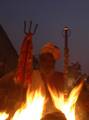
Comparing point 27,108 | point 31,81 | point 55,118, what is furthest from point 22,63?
point 55,118

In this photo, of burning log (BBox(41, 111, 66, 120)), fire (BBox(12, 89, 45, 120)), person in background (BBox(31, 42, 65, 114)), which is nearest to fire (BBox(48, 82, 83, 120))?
person in background (BBox(31, 42, 65, 114))

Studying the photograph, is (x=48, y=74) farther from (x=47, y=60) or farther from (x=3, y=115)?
(x=3, y=115)

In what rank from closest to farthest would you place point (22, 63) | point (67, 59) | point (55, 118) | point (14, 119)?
point (55, 118) < point (14, 119) < point (22, 63) < point (67, 59)

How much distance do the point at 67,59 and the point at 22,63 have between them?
3.41 metres

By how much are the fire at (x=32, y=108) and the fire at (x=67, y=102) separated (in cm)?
30

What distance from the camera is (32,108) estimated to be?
323 inches

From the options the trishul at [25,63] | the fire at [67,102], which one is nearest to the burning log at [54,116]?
the fire at [67,102]

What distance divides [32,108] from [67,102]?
81cm

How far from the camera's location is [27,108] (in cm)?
819

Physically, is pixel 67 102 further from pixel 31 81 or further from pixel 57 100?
pixel 31 81

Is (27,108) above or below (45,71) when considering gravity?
below

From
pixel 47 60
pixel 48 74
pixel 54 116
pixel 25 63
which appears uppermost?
pixel 47 60

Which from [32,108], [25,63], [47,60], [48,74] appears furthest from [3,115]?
[47,60]

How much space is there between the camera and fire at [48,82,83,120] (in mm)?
8266
